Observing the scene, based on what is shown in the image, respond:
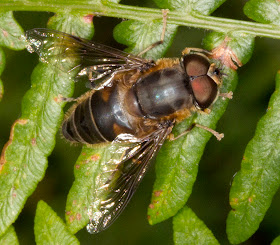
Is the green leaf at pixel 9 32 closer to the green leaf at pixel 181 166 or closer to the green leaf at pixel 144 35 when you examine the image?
the green leaf at pixel 144 35

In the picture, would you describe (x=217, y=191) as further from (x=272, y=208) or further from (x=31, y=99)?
(x=31, y=99)

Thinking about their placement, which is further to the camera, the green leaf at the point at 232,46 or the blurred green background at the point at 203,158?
the blurred green background at the point at 203,158

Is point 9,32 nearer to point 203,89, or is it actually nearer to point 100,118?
point 100,118

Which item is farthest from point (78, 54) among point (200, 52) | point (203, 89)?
point (203, 89)

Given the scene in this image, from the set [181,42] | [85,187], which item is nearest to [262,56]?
[181,42]

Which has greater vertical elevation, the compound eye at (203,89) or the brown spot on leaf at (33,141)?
the compound eye at (203,89)

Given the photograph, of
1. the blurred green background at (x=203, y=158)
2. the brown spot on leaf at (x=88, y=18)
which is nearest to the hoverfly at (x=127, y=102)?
the brown spot on leaf at (x=88, y=18)
